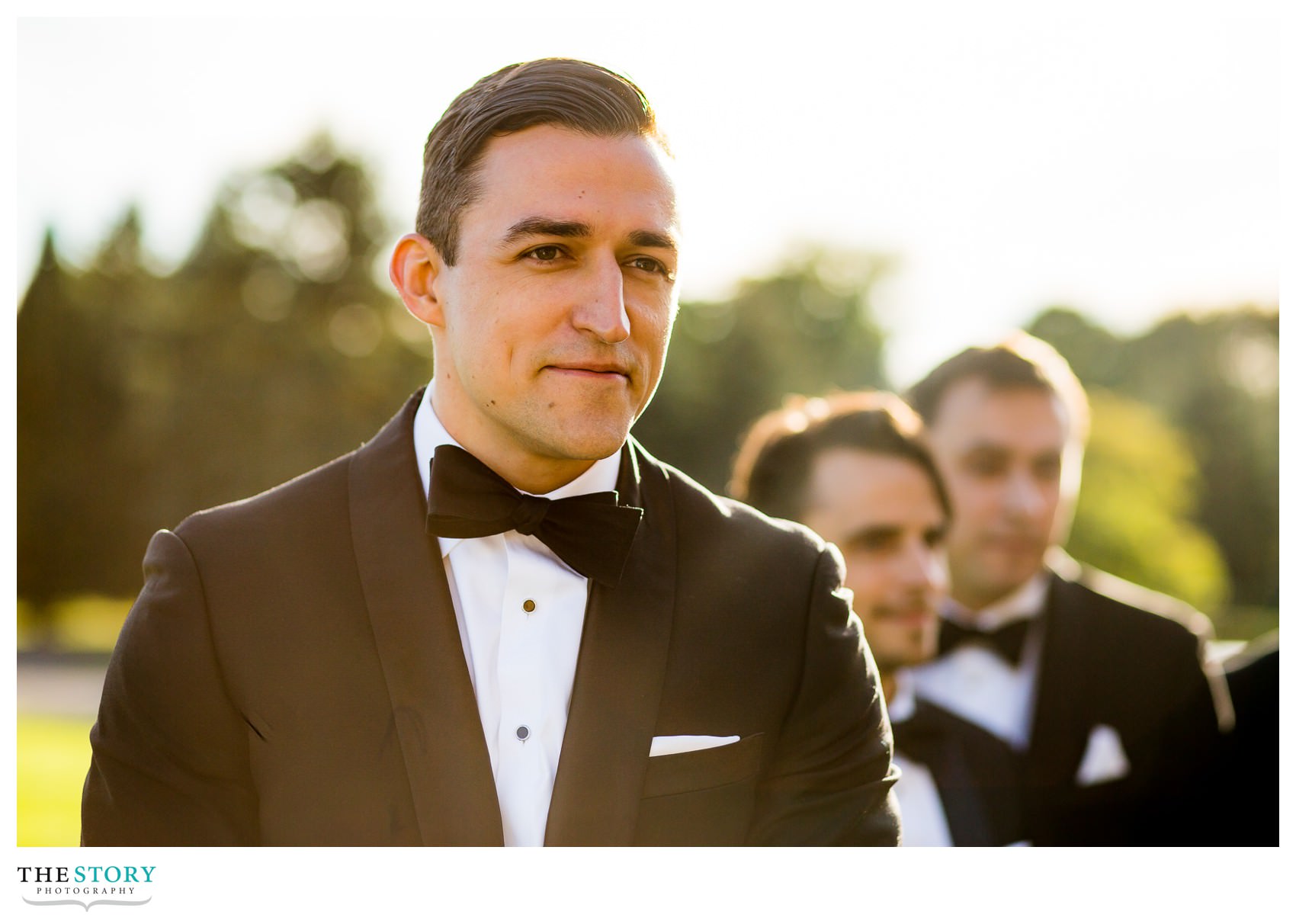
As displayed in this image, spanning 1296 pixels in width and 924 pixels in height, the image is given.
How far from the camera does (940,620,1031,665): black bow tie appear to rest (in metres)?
3.30

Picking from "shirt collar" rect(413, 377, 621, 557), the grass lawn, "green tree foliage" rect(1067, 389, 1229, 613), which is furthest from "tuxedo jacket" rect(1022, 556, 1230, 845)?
"green tree foliage" rect(1067, 389, 1229, 613)

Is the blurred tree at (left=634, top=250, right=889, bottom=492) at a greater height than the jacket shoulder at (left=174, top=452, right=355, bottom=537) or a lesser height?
greater

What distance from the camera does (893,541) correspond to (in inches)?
110

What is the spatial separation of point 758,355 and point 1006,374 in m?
5.53

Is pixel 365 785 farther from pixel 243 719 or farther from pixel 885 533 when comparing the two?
pixel 885 533

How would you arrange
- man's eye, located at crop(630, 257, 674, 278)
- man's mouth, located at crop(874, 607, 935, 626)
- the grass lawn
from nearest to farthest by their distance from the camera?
man's eye, located at crop(630, 257, 674, 278) → the grass lawn → man's mouth, located at crop(874, 607, 935, 626)

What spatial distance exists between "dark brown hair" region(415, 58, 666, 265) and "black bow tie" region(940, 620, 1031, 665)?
6.60 ft

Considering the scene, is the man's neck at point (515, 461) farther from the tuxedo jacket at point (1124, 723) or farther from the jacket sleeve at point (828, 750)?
the tuxedo jacket at point (1124, 723)

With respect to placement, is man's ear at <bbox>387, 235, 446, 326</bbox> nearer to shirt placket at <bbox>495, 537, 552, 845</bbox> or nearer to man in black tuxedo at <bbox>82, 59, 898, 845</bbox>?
man in black tuxedo at <bbox>82, 59, 898, 845</bbox>

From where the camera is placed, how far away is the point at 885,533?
2.81 metres

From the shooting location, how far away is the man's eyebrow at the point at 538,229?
179 centimetres

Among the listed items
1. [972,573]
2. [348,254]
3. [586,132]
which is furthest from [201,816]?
[348,254]
